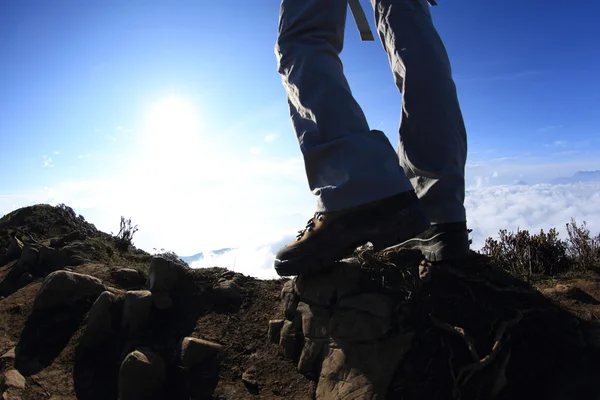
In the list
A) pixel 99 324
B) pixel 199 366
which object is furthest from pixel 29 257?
pixel 199 366

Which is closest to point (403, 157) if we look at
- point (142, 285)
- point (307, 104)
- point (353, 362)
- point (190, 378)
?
point (307, 104)

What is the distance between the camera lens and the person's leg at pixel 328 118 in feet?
6.67

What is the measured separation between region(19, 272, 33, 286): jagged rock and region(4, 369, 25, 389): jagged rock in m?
1.45

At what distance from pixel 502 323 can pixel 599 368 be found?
16.1 inches

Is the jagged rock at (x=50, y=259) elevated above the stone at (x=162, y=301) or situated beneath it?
elevated above

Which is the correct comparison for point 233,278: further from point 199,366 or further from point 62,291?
point 62,291

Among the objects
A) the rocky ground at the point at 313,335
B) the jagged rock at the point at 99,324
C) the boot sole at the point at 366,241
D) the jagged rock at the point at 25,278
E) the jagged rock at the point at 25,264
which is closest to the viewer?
the rocky ground at the point at 313,335

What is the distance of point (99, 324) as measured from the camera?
8.67 ft

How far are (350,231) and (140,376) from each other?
1.34 m

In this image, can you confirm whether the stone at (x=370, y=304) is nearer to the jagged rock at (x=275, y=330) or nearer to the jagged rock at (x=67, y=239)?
the jagged rock at (x=275, y=330)

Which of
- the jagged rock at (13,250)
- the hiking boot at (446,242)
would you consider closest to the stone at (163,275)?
the hiking boot at (446,242)

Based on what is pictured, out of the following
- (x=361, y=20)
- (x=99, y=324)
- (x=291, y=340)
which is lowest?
(x=291, y=340)

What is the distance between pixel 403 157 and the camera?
2.38m

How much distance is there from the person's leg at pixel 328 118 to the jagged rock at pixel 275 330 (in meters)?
0.78
